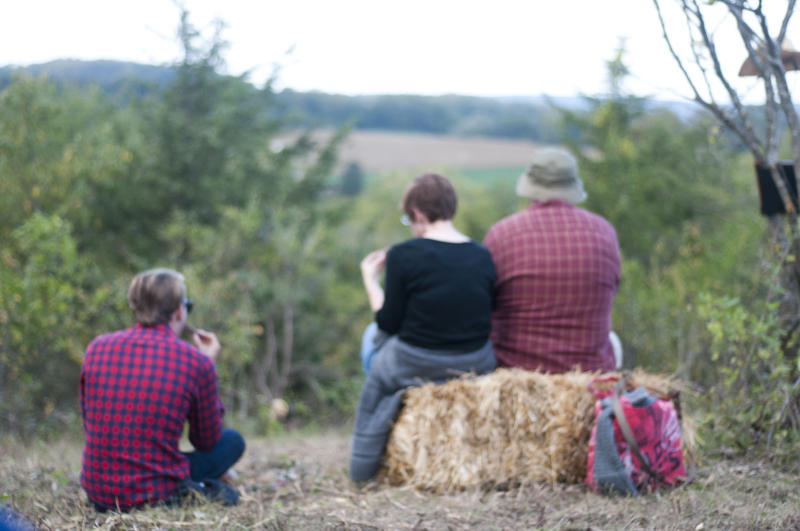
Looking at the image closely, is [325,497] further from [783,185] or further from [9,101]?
[9,101]

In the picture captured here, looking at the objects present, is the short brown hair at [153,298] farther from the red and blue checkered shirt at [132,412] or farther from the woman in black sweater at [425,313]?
the woman in black sweater at [425,313]

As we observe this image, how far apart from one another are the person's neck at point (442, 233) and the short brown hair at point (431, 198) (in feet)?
0.09

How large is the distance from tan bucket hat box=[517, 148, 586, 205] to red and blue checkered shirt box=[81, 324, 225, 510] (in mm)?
1966

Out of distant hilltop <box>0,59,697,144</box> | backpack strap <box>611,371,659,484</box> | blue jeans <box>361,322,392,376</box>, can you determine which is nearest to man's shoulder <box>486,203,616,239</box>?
blue jeans <box>361,322,392,376</box>

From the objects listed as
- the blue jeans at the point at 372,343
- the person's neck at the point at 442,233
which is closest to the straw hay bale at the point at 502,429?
the blue jeans at the point at 372,343

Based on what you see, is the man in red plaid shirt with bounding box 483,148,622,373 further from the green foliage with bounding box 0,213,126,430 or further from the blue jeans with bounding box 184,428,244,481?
the green foliage with bounding box 0,213,126,430

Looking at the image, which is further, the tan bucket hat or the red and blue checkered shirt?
the tan bucket hat

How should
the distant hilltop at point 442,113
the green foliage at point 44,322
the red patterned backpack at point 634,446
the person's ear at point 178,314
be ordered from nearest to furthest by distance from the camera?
the red patterned backpack at point 634,446, the person's ear at point 178,314, the green foliage at point 44,322, the distant hilltop at point 442,113

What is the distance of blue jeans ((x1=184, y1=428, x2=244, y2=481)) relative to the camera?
3.02 m

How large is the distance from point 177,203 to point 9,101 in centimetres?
306

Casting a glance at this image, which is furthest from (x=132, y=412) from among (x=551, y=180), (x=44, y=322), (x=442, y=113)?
(x=442, y=113)

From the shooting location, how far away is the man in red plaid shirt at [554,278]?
129 inches

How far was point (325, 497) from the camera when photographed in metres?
3.11

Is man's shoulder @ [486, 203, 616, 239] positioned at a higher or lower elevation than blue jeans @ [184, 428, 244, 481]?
higher
